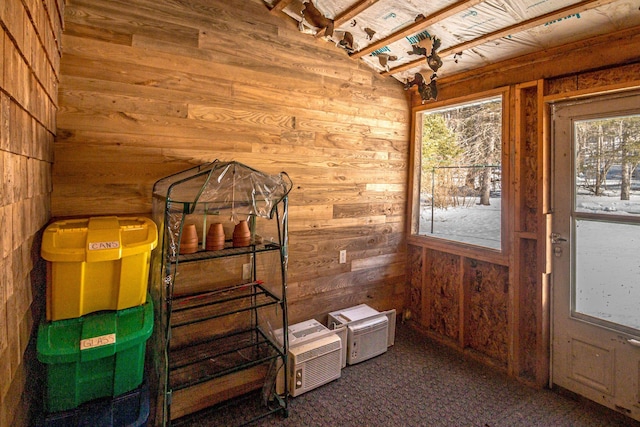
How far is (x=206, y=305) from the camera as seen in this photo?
204 centimetres

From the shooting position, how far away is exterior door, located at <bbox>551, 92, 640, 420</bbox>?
2.06 m

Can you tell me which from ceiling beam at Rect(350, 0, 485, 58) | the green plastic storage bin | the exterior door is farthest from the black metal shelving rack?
the exterior door

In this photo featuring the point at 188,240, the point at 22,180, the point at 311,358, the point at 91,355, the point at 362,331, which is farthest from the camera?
the point at 362,331

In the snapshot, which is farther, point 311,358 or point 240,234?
point 311,358

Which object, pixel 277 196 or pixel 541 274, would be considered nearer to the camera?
pixel 277 196

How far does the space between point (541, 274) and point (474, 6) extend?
1932 mm

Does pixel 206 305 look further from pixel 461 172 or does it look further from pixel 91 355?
pixel 461 172

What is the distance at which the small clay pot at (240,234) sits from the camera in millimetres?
2045

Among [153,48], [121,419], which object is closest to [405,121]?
[153,48]

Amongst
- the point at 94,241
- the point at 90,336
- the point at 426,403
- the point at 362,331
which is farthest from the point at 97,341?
the point at 426,403

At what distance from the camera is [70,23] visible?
1.80 m

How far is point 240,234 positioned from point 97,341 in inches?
36.1

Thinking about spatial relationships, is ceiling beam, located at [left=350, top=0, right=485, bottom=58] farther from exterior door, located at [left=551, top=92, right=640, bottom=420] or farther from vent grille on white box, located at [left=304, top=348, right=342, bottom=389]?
vent grille on white box, located at [left=304, top=348, right=342, bottom=389]

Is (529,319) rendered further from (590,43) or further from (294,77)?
(294,77)
